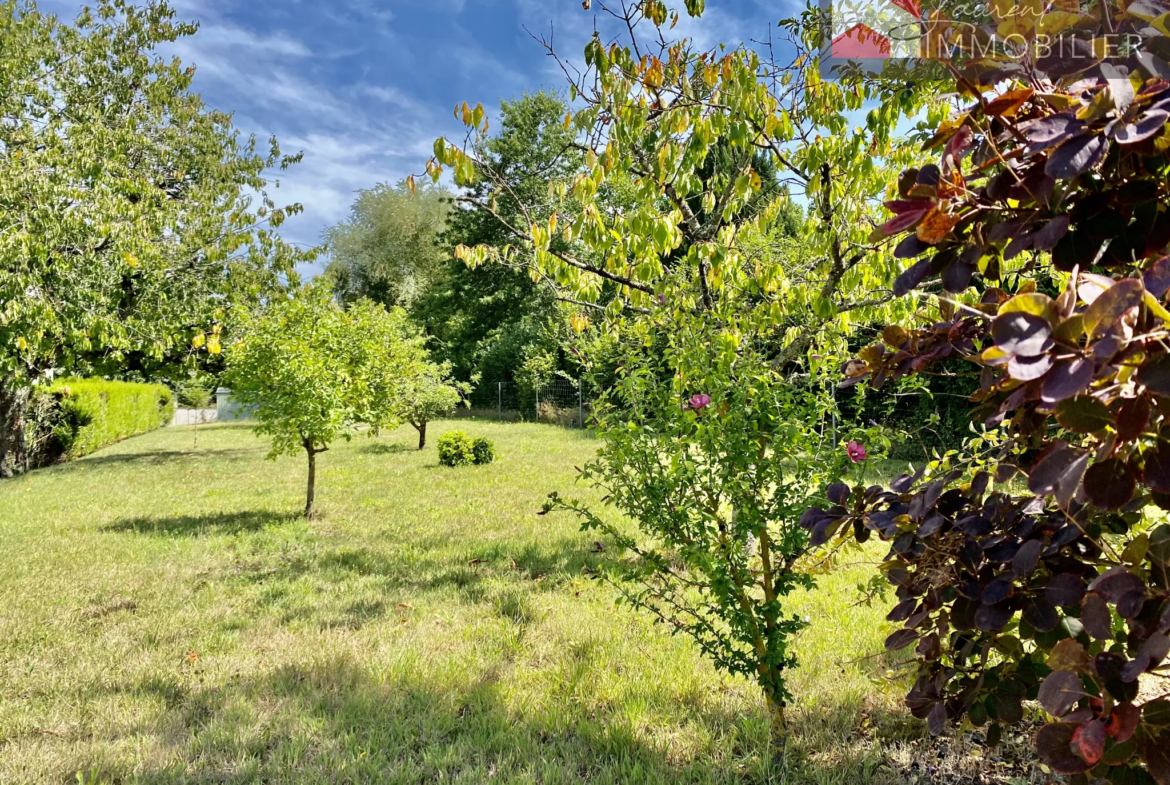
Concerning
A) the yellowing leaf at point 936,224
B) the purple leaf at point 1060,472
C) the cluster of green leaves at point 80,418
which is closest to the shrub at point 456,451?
the cluster of green leaves at point 80,418

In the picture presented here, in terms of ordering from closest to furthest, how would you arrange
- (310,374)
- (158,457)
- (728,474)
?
1. (728,474)
2. (310,374)
3. (158,457)

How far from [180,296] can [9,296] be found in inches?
175

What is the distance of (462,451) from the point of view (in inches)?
449

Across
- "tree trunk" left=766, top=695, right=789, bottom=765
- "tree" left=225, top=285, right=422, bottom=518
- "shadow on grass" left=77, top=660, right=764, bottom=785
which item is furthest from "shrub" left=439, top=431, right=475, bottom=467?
"tree trunk" left=766, top=695, right=789, bottom=765

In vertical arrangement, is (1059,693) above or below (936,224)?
below

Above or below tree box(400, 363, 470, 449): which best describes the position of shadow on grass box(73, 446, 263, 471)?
below

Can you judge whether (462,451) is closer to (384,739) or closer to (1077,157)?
(384,739)

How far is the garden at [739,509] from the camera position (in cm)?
103

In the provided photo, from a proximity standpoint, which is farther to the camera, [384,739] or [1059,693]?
[384,739]

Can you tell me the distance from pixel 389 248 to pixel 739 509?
33283mm

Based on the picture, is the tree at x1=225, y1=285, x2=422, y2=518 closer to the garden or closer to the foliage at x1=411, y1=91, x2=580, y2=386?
the garden

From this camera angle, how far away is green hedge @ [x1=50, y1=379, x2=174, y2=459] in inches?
576

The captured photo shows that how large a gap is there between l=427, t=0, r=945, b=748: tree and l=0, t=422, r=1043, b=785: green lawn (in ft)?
1.30

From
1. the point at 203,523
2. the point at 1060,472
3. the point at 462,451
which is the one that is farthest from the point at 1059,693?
the point at 462,451
